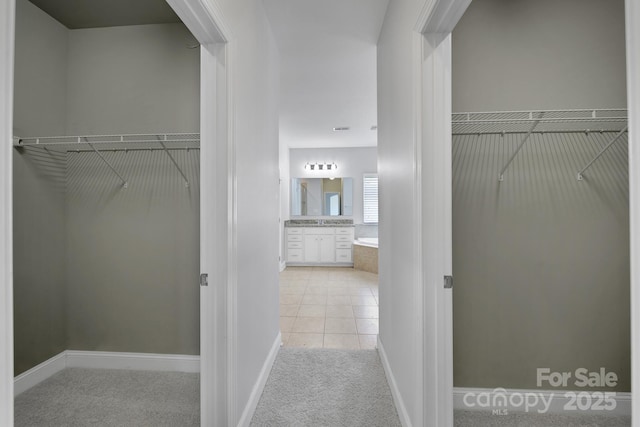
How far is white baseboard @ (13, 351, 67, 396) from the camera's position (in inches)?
74.9

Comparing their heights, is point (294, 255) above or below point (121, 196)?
below

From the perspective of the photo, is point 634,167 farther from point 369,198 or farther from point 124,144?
point 369,198

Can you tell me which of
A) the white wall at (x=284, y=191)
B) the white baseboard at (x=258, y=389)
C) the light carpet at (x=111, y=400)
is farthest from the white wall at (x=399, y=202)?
the white wall at (x=284, y=191)

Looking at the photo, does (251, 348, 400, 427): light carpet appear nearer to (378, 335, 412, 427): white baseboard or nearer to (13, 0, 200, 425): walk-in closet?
(378, 335, 412, 427): white baseboard

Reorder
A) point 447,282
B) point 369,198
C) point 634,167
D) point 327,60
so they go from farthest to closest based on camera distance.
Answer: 1. point 369,198
2. point 327,60
3. point 447,282
4. point 634,167

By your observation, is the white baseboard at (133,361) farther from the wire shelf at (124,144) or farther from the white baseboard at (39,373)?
the wire shelf at (124,144)

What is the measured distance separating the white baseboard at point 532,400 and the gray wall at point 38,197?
2927 mm

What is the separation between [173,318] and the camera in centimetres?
220

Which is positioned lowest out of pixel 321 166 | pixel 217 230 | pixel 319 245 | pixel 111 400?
pixel 111 400

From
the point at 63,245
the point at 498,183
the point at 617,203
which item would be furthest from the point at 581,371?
the point at 63,245

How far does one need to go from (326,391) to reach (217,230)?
1385 mm

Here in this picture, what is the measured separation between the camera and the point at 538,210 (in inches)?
69.6

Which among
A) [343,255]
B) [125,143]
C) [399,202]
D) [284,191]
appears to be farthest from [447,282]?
[284,191]

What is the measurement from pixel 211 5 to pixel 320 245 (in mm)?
5346
